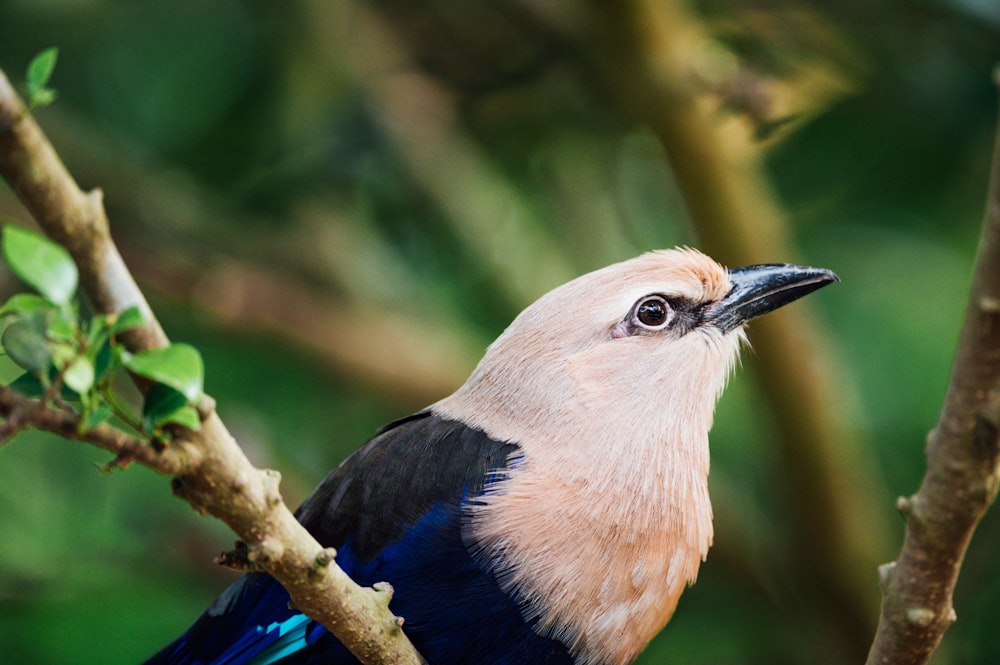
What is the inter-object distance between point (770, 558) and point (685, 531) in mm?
2429

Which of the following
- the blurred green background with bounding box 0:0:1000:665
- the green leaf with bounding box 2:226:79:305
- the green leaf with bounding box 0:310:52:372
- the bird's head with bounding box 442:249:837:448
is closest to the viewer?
the green leaf with bounding box 2:226:79:305

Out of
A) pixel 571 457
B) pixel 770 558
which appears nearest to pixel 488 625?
pixel 571 457

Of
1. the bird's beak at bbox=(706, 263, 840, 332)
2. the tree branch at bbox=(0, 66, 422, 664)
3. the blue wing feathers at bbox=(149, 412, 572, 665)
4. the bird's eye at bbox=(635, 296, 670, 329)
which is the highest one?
the tree branch at bbox=(0, 66, 422, 664)

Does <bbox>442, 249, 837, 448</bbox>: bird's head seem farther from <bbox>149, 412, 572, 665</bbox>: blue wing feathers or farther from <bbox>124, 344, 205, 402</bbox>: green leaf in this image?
<bbox>124, 344, 205, 402</bbox>: green leaf

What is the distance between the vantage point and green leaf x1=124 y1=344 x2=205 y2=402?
65.2 inches

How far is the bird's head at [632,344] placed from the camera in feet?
10.9

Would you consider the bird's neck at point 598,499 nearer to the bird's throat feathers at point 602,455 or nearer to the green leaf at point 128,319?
the bird's throat feathers at point 602,455

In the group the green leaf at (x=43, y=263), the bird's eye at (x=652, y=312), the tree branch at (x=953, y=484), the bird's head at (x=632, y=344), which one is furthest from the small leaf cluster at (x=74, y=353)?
the bird's eye at (x=652, y=312)

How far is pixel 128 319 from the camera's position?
1.70m

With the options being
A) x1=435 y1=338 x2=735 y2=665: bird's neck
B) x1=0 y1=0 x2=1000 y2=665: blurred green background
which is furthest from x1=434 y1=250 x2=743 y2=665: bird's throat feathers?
x1=0 y1=0 x2=1000 y2=665: blurred green background

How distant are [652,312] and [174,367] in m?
2.04

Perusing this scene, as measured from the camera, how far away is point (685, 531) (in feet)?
10.2

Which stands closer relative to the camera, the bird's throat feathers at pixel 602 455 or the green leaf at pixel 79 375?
the green leaf at pixel 79 375

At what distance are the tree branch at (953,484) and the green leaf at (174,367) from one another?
1.11 m
